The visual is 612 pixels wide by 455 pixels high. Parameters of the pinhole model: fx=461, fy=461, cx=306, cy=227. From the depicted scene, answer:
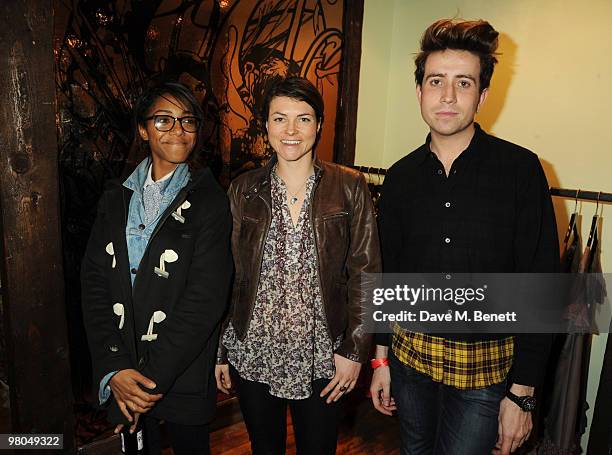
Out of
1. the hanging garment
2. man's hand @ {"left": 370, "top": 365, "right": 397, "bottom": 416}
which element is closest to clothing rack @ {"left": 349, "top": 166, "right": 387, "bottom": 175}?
the hanging garment

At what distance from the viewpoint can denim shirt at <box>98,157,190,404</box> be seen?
61.0 inches

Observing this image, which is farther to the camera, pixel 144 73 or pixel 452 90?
pixel 144 73

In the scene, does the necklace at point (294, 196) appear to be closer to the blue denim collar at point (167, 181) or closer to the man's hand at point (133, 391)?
the blue denim collar at point (167, 181)

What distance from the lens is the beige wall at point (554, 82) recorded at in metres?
2.27

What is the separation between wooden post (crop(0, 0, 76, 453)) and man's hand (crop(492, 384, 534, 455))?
A: 1816 millimetres

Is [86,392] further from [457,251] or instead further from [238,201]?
[457,251]

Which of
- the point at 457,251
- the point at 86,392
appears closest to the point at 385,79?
the point at 457,251

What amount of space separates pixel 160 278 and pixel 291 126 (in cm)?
67

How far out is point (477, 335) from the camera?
1.52 m

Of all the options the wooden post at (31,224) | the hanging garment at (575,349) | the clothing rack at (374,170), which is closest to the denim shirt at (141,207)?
the wooden post at (31,224)

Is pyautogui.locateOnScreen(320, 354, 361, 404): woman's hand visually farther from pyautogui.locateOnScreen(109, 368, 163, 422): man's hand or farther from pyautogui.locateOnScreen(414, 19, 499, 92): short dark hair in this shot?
pyautogui.locateOnScreen(414, 19, 499, 92): short dark hair

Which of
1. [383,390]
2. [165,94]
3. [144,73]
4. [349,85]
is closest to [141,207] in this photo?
[165,94]

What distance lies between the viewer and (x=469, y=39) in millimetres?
1457

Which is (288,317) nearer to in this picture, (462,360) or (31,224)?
(462,360)
